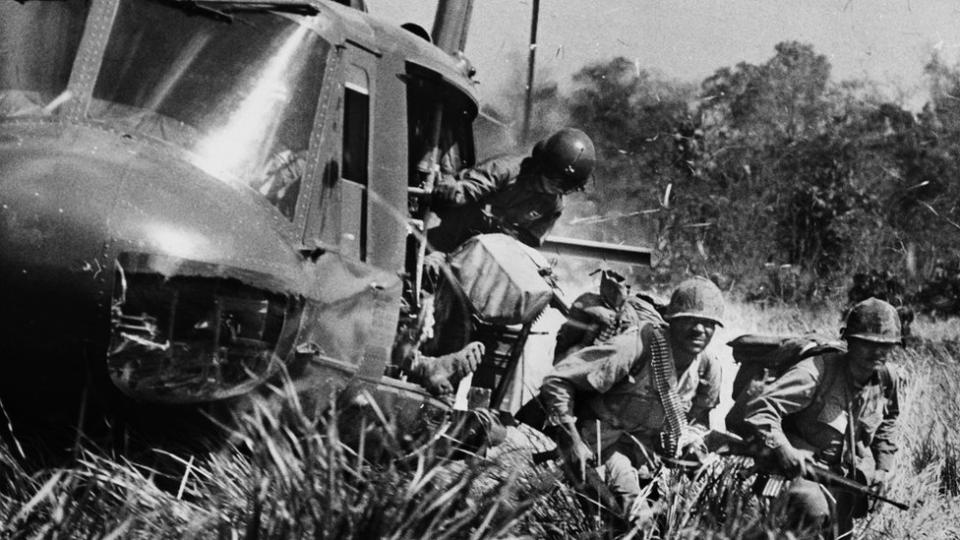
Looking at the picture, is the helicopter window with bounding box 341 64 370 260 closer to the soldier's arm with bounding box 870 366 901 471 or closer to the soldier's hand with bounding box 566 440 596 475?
the soldier's hand with bounding box 566 440 596 475

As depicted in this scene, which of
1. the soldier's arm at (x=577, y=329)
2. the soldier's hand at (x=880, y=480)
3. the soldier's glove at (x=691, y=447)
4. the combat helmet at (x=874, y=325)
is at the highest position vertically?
the combat helmet at (x=874, y=325)

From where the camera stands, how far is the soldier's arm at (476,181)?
27.0ft

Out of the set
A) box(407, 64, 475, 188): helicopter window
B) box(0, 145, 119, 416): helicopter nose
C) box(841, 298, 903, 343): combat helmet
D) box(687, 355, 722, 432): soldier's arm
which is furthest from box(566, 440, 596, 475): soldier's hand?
box(0, 145, 119, 416): helicopter nose

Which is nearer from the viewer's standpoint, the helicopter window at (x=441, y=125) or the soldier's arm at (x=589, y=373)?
the soldier's arm at (x=589, y=373)

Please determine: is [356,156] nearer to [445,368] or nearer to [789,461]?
[445,368]

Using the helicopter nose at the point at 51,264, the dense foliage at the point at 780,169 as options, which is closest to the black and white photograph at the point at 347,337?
the helicopter nose at the point at 51,264

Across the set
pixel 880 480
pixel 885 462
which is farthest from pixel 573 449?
pixel 885 462

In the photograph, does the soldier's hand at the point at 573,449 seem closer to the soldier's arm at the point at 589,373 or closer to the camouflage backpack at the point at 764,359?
the soldier's arm at the point at 589,373

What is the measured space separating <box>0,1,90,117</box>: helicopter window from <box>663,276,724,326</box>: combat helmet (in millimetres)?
2890

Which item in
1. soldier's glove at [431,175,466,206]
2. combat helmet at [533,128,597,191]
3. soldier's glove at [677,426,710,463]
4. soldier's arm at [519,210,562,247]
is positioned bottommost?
soldier's glove at [677,426,710,463]

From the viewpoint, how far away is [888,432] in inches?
311

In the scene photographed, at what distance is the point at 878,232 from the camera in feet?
77.3

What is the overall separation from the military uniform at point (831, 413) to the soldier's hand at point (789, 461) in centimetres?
17

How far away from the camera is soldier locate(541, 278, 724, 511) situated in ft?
23.1
